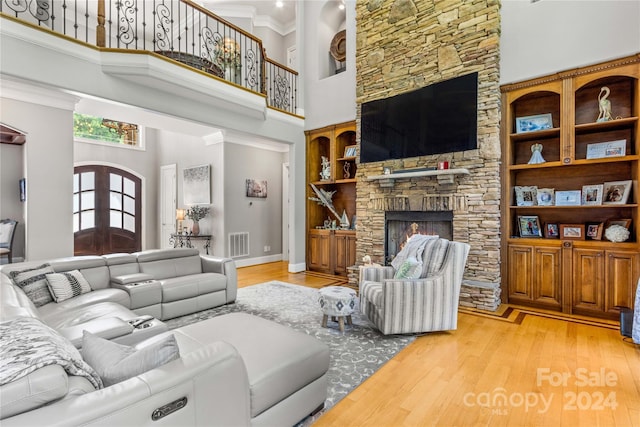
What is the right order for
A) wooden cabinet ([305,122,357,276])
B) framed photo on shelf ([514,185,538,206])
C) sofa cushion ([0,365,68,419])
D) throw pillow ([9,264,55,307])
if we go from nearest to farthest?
sofa cushion ([0,365,68,419]), throw pillow ([9,264,55,307]), framed photo on shelf ([514,185,538,206]), wooden cabinet ([305,122,357,276])

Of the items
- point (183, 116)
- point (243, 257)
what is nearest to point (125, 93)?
point (183, 116)

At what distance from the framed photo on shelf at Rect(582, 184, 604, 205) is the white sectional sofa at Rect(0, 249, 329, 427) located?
12.2ft

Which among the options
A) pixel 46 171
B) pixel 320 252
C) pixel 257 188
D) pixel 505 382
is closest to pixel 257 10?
pixel 257 188

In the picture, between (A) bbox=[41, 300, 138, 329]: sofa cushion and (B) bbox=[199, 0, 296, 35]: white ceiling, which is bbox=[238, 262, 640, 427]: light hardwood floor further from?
(B) bbox=[199, 0, 296, 35]: white ceiling

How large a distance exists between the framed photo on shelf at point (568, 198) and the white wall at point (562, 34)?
147 centimetres

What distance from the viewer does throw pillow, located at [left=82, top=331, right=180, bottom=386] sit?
3.95 feet

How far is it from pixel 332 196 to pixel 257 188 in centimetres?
191

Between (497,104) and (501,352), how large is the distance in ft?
9.80

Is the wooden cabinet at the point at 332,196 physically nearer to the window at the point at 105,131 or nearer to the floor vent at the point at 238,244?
the floor vent at the point at 238,244

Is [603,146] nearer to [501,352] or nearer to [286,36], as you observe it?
[501,352]

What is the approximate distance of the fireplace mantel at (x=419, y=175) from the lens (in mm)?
4176

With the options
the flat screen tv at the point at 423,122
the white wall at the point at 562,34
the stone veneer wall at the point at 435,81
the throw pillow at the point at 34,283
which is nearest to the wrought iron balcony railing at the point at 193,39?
the stone veneer wall at the point at 435,81

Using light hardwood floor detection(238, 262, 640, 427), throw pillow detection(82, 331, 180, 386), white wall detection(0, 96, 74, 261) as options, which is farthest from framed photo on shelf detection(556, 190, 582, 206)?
white wall detection(0, 96, 74, 261)

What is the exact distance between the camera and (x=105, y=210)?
7328 mm
